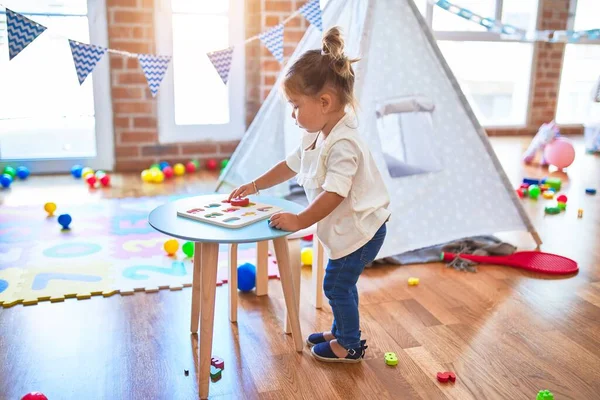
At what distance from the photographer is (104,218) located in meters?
2.73

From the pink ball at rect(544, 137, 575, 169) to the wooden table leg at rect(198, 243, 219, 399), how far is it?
3212mm

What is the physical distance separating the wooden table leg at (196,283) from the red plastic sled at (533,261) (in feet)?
3.38

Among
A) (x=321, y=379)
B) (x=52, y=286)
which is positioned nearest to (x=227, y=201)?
(x=321, y=379)

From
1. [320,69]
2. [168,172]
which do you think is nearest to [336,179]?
[320,69]

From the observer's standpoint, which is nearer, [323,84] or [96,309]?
[323,84]

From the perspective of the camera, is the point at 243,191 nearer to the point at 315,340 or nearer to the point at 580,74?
the point at 315,340

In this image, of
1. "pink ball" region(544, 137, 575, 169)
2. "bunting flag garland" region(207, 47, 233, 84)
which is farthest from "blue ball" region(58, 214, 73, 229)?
"pink ball" region(544, 137, 575, 169)

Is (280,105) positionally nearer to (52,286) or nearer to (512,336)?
(52,286)

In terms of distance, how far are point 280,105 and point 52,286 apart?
140 cm

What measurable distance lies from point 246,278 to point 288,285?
450 millimetres

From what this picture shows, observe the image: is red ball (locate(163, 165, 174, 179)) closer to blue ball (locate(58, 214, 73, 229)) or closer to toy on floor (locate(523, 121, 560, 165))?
blue ball (locate(58, 214, 73, 229))

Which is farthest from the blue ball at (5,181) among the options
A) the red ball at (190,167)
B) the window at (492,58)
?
the window at (492,58)

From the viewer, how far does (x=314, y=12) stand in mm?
2592

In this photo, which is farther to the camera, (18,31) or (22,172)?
(22,172)
